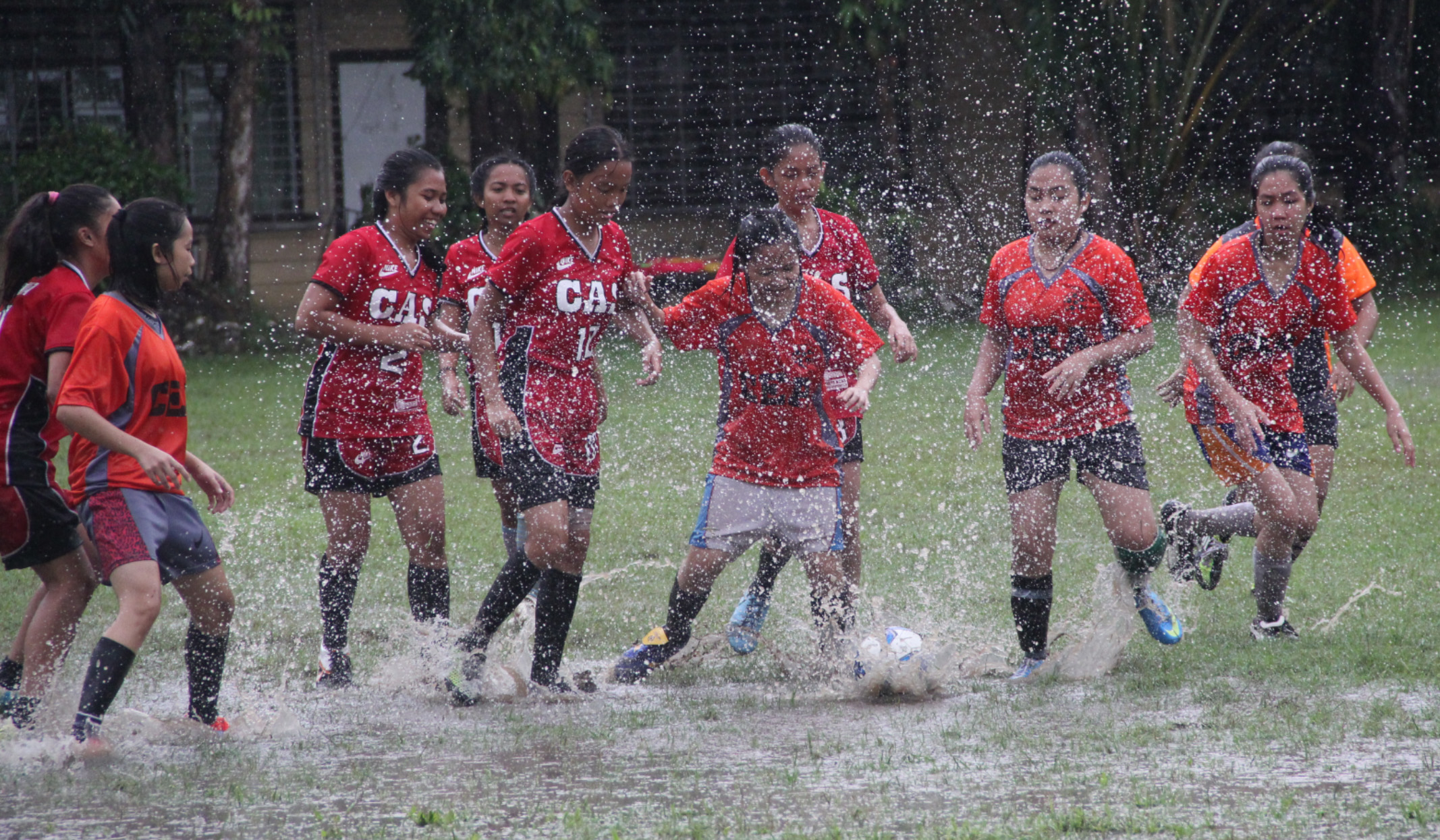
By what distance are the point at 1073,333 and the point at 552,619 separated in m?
1.99

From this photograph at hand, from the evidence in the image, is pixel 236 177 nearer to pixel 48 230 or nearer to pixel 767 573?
pixel 48 230

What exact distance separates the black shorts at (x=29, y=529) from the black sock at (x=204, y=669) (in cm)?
48

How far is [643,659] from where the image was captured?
5172 millimetres

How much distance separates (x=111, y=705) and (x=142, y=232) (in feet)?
5.22

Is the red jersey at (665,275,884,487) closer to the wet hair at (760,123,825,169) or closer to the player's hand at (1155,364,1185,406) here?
the wet hair at (760,123,825,169)

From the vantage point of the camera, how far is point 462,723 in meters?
4.68

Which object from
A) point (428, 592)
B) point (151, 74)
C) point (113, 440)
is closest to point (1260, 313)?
point (428, 592)

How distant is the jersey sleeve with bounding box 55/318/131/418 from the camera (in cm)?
413

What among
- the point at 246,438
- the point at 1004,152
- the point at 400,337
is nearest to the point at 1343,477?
the point at 400,337

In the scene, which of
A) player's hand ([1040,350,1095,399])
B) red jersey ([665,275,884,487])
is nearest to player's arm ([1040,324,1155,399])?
player's hand ([1040,350,1095,399])

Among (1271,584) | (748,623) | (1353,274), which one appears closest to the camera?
(1271,584)

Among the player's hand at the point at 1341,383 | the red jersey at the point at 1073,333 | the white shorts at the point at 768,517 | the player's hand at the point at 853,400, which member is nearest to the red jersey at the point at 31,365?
the white shorts at the point at 768,517

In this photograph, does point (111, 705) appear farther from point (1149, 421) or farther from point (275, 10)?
point (275, 10)

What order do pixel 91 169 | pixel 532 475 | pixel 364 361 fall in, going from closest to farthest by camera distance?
pixel 532 475, pixel 364 361, pixel 91 169
